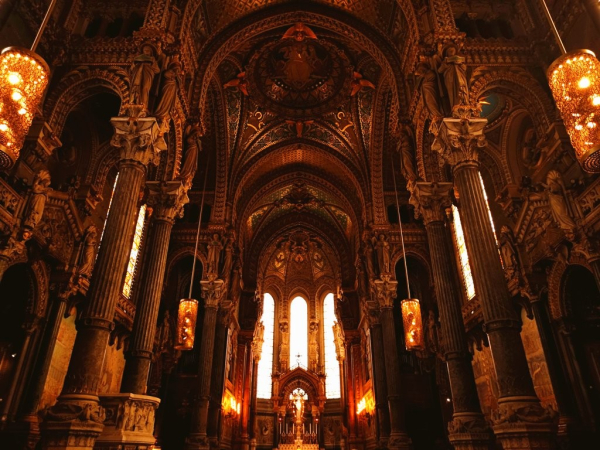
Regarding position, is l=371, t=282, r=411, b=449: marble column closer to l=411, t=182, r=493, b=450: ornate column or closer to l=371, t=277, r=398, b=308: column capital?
l=371, t=277, r=398, b=308: column capital

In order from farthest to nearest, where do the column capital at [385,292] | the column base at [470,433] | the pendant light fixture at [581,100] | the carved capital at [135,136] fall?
the column capital at [385,292] < the carved capital at [135,136] < the column base at [470,433] < the pendant light fixture at [581,100]

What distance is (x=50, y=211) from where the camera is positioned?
9.50 metres

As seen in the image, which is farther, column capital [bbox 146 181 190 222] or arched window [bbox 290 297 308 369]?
arched window [bbox 290 297 308 369]

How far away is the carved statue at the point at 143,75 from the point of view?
877cm

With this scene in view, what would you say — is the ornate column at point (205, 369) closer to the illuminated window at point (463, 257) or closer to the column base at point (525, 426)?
the illuminated window at point (463, 257)

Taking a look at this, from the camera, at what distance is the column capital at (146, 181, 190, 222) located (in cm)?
1055

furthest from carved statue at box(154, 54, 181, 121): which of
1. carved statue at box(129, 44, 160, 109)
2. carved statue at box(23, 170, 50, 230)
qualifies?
carved statue at box(23, 170, 50, 230)

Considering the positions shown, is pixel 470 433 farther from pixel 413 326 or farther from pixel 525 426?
pixel 413 326

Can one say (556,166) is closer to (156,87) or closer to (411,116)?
(411,116)

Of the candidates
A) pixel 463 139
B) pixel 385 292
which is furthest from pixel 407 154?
pixel 385 292

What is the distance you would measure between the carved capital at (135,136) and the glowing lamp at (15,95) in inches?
89.0

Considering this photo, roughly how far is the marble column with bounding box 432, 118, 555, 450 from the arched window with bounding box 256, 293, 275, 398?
72.6 feet

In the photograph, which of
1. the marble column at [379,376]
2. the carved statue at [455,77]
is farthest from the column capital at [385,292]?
the carved statue at [455,77]

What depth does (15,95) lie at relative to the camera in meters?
5.84
